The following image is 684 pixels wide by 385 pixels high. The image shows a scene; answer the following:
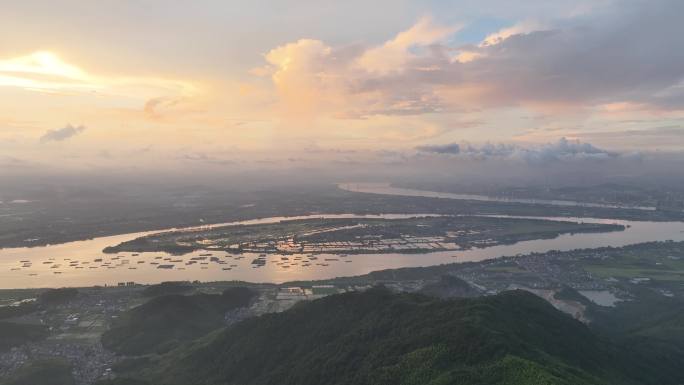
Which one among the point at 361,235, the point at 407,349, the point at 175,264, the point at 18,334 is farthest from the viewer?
the point at 361,235

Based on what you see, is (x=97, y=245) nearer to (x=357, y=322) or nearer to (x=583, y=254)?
(x=357, y=322)

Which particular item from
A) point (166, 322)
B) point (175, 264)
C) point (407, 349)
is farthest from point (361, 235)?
point (407, 349)

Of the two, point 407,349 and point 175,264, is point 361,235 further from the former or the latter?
point 407,349

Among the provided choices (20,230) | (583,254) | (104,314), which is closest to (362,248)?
(583,254)

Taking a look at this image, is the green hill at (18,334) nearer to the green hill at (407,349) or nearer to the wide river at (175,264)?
the green hill at (407,349)

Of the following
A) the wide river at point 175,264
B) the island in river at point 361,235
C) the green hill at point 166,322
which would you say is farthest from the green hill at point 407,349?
the island in river at point 361,235
